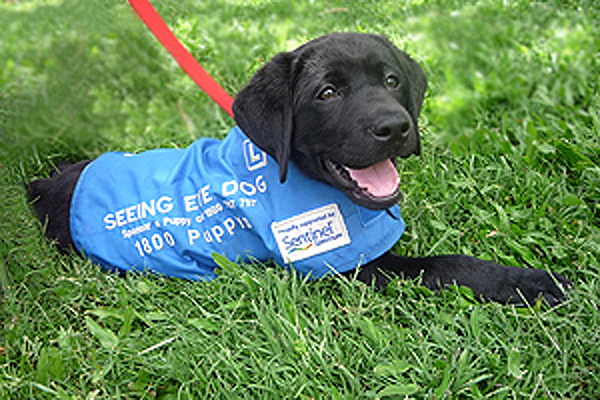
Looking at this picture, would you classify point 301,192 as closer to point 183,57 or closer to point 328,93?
point 328,93

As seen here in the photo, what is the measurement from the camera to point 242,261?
8.74ft

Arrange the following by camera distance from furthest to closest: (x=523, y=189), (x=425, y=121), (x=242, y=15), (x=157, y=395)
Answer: (x=242, y=15) < (x=425, y=121) < (x=523, y=189) < (x=157, y=395)

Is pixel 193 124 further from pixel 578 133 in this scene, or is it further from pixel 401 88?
pixel 578 133

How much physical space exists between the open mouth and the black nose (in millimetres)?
266

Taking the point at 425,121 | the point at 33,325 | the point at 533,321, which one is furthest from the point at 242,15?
the point at 533,321

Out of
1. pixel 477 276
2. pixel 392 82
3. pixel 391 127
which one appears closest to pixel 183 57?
pixel 392 82

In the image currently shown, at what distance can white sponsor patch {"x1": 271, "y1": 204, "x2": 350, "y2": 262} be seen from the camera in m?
2.55

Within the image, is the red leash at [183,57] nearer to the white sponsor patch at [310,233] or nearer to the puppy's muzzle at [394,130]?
the white sponsor patch at [310,233]

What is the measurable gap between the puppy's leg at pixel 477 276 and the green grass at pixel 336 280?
8 cm

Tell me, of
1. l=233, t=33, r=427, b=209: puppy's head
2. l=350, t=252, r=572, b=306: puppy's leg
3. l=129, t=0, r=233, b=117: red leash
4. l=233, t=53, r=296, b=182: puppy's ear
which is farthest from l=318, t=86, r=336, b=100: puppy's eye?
l=129, t=0, r=233, b=117: red leash

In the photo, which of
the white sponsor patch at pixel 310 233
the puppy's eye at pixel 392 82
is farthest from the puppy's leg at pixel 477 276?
the puppy's eye at pixel 392 82

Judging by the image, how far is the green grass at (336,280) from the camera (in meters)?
2.12

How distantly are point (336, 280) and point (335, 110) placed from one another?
2.46 feet

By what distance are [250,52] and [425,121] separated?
1537 mm
